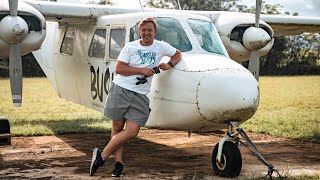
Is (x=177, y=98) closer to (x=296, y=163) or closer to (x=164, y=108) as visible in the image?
(x=164, y=108)

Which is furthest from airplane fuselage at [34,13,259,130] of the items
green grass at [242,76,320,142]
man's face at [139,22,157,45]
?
green grass at [242,76,320,142]

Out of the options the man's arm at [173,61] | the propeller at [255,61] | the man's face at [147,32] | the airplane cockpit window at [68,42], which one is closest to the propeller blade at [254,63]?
the propeller at [255,61]

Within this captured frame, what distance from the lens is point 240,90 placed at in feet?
22.0

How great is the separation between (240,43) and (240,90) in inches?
161

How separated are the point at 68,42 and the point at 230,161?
17.2 ft

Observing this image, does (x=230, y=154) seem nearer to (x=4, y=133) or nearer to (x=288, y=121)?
(x=4, y=133)

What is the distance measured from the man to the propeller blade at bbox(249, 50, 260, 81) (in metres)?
3.83

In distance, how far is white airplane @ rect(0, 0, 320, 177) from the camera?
22.3 ft

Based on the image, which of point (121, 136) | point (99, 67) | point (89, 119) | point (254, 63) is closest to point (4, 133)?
point (99, 67)

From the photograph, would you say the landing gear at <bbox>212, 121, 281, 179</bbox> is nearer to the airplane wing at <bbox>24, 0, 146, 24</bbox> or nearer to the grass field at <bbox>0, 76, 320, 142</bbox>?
the airplane wing at <bbox>24, 0, 146, 24</bbox>

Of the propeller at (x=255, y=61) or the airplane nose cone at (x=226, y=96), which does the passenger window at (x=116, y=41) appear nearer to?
the airplane nose cone at (x=226, y=96)

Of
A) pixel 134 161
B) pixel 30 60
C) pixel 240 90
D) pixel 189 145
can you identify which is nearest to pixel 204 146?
pixel 189 145

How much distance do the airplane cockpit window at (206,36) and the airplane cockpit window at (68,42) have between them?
3292 millimetres

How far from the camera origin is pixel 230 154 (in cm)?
680
